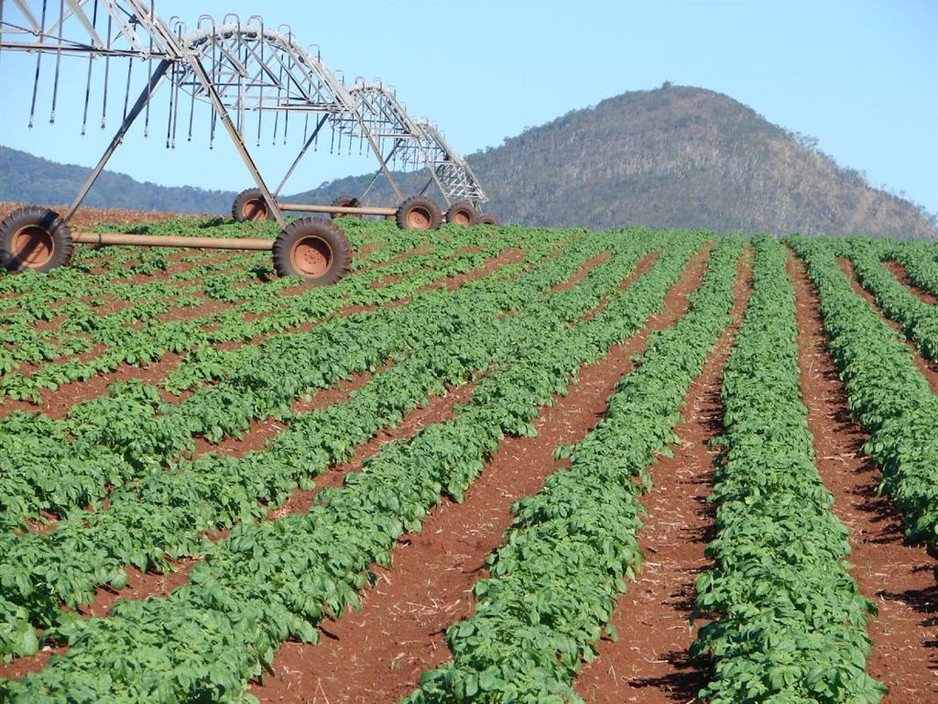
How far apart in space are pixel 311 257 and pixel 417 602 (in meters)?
16.5

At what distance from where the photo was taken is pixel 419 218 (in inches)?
1591

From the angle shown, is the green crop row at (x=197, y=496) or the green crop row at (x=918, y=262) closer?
the green crop row at (x=197, y=496)

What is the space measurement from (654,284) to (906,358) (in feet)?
35.1

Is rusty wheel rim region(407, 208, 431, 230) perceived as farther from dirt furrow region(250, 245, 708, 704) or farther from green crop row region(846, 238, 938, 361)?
dirt furrow region(250, 245, 708, 704)

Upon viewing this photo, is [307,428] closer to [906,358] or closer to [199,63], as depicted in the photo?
[906,358]

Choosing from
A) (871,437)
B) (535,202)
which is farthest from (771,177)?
(871,437)

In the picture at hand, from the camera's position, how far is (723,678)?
7938mm

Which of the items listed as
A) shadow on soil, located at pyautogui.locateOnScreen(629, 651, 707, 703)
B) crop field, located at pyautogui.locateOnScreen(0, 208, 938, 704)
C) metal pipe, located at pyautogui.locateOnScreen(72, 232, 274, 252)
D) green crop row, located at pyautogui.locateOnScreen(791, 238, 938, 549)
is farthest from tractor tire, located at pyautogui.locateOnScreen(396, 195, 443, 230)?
shadow on soil, located at pyautogui.locateOnScreen(629, 651, 707, 703)

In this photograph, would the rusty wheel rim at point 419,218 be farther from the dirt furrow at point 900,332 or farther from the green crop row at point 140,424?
the green crop row at point 140,424

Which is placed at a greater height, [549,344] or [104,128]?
[104,128]

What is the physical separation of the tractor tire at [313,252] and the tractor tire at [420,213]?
13647 mm

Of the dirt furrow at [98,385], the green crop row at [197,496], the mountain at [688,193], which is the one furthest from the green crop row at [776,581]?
the mountain at [688,193]

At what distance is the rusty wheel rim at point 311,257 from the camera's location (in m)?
26.3

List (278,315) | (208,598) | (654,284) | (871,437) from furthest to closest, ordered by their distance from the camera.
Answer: (654,284) → (278,315) → (871,437) → (208,598)
